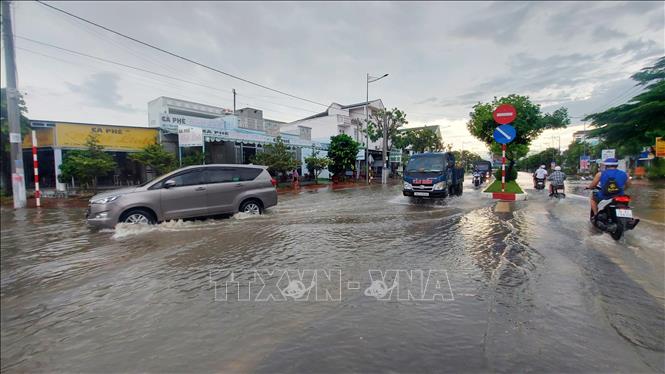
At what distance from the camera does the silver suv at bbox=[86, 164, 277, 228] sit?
698cm

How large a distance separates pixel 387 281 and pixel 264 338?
73.3 inches

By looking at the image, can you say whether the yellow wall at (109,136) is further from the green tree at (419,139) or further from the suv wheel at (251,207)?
the green tree at (419,139)

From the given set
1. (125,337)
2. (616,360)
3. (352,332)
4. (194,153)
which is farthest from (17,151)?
(194,153)

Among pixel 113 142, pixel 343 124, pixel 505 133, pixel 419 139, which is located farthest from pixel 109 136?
pixel 419 139

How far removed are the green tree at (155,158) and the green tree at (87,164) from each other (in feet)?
4.18

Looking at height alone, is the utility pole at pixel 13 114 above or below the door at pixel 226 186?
above

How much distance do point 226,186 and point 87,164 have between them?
932 cm

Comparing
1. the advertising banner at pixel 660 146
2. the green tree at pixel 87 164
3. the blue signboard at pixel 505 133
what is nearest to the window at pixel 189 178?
the green tree at pixel 87 164

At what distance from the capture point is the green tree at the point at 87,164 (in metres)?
14.0

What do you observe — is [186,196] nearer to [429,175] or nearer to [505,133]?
[429,175]

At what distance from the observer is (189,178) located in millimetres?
8203

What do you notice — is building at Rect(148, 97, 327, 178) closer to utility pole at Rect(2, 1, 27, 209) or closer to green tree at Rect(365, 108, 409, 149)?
green tree at Rect(365, 108, 409, 149)

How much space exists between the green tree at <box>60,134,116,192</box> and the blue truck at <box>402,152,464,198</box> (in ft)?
43.7

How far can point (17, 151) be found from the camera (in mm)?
2357
